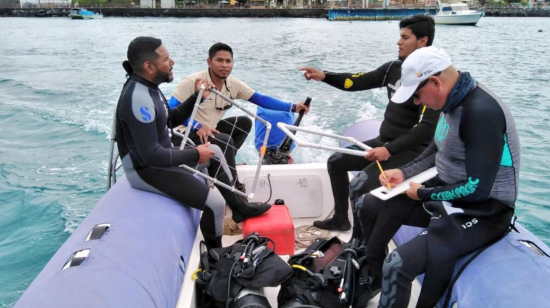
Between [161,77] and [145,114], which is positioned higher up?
[161,77]

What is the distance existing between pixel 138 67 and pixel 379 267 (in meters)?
1.84

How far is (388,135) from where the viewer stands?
10.6ft

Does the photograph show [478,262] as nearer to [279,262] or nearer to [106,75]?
[279,262]

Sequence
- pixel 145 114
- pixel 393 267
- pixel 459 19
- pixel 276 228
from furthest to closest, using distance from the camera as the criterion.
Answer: pixel 459 19 → pixel 276 228 → pixel 145 114 → pixel 393 267

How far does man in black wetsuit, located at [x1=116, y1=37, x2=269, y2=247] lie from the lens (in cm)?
256

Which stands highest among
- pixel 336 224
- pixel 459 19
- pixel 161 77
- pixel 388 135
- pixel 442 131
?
pixel 459 19

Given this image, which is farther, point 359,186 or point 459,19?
point 459,19

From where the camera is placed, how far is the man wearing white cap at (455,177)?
1.85 m

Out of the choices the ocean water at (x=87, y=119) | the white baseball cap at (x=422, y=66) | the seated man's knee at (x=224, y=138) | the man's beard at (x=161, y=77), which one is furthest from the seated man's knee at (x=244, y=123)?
the white baseball cap at (x=422, y=66)

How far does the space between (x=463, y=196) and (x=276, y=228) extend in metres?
1.52

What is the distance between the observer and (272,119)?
4.91 metres

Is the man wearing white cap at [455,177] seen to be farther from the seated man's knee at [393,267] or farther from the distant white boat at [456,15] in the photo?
the distant white boat at [456,15]

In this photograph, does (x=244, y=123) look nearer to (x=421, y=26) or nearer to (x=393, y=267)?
(x=421, y=26)

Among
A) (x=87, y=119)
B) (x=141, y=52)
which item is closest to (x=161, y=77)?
(x=141, y=52)
